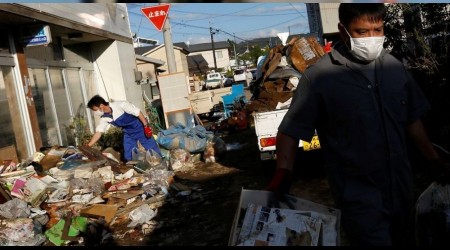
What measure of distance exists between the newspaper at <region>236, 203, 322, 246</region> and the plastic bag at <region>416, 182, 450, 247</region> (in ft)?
2.65

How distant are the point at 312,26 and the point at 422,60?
3761 cm

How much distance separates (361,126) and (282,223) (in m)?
0.67

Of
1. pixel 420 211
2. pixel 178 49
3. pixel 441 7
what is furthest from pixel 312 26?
pixel 420 211

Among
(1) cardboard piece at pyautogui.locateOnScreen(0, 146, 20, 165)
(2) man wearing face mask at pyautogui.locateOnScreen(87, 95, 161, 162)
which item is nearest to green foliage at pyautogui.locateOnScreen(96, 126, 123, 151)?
(2) man wearing face mask at pyautogui.locateOnScreen(87, 95, 161, 162)

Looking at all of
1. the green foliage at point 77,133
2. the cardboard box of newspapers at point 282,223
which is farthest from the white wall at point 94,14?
the cardboard box of newspapers at point 282,223

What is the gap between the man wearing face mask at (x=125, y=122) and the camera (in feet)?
27.5

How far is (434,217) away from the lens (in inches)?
105

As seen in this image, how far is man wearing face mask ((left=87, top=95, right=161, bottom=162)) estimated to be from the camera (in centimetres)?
837

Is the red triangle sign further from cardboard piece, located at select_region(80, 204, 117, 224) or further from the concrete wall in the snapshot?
the concrete wall

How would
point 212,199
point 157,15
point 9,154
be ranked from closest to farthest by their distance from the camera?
point 212,199
point 9,154
point 157,15

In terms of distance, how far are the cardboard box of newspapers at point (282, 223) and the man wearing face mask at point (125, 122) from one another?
643 centimetres

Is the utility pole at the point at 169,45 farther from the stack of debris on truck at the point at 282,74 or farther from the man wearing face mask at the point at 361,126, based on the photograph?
the man wearing face mask at the point at 361,126

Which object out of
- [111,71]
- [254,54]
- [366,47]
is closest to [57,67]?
[111,71]

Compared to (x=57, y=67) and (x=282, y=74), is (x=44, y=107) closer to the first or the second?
(x=57, y=67)
